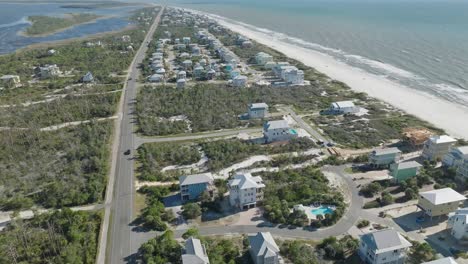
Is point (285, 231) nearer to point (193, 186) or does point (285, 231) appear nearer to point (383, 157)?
point (193, 186)

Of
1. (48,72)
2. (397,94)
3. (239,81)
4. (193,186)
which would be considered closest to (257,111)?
(239,81)

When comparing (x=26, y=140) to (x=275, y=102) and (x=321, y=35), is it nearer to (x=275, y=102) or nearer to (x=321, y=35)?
(x=275, y=102)

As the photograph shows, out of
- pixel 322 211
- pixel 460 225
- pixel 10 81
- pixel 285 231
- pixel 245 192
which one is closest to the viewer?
pixel 460 225

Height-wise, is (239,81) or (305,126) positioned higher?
(239,81)

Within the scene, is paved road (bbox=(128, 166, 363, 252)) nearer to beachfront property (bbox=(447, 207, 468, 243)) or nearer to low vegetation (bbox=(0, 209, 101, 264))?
low vegetation (bbox=(0, 209, 101, 264))

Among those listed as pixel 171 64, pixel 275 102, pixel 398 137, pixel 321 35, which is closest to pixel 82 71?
pixel 171 64

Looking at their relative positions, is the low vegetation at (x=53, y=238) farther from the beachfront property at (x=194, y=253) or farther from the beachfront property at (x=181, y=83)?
the beachfront property at (x=181, y=83)
